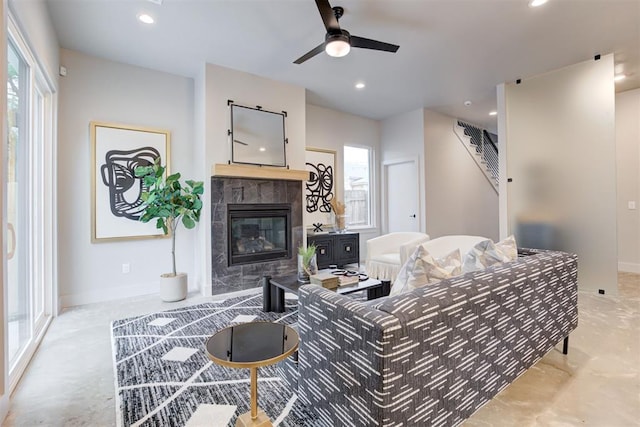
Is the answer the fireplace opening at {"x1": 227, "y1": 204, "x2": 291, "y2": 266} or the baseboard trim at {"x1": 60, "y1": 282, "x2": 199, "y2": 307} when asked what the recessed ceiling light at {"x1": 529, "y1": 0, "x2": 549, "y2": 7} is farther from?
the baseboard trim at {"x1": 60, "y1": 282, "x2": 199, "y2": 307}

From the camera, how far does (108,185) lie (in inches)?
143

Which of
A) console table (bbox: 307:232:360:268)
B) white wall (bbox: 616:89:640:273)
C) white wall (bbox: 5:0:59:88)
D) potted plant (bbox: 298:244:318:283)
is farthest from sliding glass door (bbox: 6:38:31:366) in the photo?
white wall (bbox: 616:89:640:273)

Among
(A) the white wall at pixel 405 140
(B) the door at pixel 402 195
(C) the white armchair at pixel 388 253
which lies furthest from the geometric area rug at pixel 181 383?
(A) the white wall at pixel 405 140

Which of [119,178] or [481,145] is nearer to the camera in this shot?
[119,178]

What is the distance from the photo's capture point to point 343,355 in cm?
120

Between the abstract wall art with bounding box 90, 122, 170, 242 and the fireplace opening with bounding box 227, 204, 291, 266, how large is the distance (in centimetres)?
99

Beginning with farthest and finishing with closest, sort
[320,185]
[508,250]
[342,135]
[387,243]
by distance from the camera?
[342,135], [320,185], [387,243], [508,250]

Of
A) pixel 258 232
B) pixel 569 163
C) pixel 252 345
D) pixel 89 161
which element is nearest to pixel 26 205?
pixel 89 161

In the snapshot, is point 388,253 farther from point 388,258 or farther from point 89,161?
point 89,161

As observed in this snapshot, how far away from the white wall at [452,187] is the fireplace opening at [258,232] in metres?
2.78

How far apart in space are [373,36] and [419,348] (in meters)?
3.15

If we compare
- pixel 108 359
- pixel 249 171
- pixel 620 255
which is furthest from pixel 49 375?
pixel 620 255

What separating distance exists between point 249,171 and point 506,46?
10.8ft

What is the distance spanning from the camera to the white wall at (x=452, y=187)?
5668 millimetres
